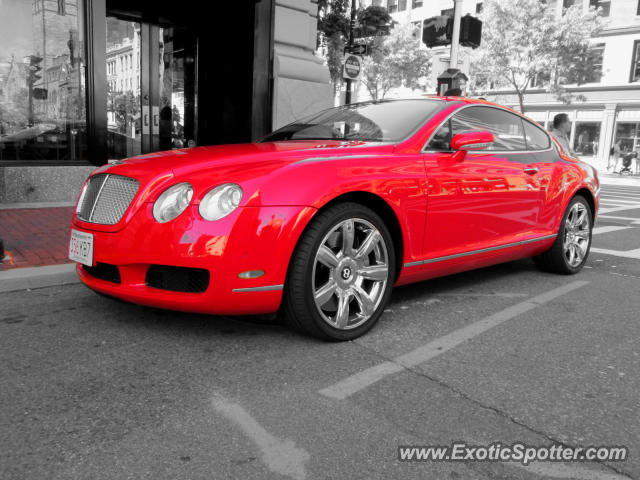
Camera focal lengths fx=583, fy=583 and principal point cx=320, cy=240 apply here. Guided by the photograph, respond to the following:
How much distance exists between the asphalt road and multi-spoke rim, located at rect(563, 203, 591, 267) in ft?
3.72

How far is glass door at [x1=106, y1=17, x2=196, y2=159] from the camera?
10.0 m

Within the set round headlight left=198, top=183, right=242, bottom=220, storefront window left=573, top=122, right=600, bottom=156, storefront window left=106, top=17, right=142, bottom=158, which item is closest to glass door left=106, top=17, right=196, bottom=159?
A: storefront window left=106, top=17, right=142, bottom=158

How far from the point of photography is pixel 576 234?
5207 millimetres

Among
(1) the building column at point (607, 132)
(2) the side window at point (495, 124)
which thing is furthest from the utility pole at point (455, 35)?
(1) the building column at point (607, 132)

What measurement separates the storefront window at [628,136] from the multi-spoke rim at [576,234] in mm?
29356

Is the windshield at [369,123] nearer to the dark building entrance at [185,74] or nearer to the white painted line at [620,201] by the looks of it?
the dark building entrance at [185,74]

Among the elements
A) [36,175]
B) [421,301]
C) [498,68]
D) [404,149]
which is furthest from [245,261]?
[498,68]

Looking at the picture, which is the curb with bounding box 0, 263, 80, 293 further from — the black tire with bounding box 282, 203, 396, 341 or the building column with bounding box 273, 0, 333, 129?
the building column with bounding box 273, 0, 333, 129

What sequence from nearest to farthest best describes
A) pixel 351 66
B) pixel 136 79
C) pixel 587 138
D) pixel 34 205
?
1. pixel 34 205
2. pixel 136 79
3. pixel 351 66
4. pixel 587 138

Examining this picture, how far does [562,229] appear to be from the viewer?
4977 millimetres

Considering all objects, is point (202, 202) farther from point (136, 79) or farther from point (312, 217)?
point (136, 79)

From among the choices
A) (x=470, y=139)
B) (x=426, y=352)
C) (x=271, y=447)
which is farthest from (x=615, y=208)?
(x=271, y=447)

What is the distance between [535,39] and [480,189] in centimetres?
2736

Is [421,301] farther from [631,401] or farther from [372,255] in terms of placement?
[631,401]
